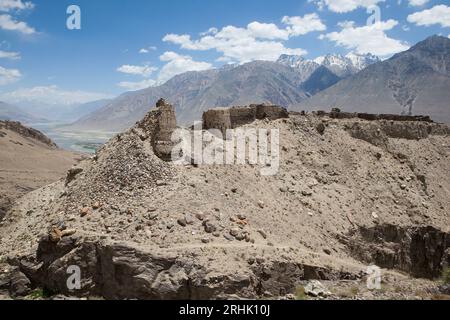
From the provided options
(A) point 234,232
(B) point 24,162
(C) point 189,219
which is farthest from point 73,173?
(B) point 24,162

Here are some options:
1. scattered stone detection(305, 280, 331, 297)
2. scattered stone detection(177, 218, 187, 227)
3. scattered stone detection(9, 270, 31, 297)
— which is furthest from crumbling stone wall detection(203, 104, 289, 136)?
scattered stone detection(9, 270, 31, 297)

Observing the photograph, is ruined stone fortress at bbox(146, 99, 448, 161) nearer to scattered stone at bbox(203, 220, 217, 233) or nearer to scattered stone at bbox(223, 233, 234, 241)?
scattered stone at bbox(203, 220, 217, 233)

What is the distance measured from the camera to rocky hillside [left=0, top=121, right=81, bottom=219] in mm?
38688

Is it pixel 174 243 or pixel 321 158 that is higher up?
pixel 321 158

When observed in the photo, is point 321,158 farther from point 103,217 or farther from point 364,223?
point 103,217

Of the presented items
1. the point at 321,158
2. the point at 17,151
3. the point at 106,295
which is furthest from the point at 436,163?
the point at 17,151

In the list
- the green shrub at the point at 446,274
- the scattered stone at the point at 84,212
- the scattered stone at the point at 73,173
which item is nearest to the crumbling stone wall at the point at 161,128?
the scattered stone at the point at 84,212

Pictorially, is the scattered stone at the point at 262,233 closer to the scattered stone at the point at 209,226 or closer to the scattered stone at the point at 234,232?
the scattered stone at the point at 234,232

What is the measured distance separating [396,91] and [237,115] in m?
162

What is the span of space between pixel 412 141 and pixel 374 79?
172659mm

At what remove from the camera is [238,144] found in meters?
19.5

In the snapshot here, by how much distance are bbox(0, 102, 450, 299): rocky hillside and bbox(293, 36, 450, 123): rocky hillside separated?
112244 millimetres

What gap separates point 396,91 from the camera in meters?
168

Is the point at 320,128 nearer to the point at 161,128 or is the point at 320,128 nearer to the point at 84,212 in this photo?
the point at 161,128
